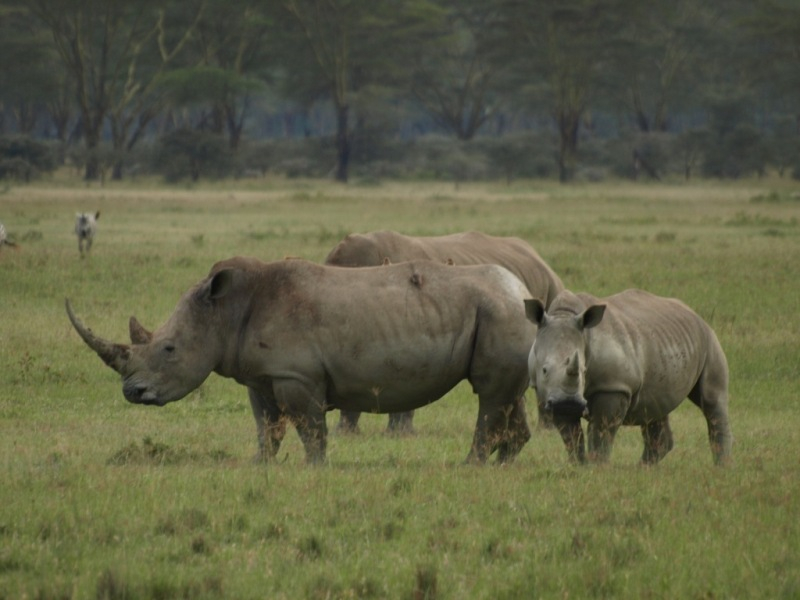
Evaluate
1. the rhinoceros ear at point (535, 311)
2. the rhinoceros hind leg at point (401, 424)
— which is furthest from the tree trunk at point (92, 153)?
the rhinoceros ear at point (535, 311)

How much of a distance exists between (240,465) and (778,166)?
54.9 m

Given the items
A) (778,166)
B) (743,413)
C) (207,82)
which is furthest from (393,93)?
(743,413)

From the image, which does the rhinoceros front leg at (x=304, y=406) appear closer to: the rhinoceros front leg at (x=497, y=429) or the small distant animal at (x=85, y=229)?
the rhinoceros front leg at (x=497, y=429)

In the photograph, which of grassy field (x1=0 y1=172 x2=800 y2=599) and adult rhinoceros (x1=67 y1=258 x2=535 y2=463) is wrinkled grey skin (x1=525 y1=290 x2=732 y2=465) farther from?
adult rhinoceros (x1=67 y1=258 x2=535 y2=463)

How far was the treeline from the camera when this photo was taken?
54.2 m

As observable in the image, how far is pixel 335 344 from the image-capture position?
8.81 meters

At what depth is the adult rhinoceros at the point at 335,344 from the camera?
881 centimetres

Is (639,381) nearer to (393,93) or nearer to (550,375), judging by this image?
(550,375)

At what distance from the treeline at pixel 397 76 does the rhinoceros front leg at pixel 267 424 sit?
4231 centimetres

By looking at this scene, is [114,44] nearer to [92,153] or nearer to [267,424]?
[92,153]

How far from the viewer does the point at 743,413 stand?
1205 cm

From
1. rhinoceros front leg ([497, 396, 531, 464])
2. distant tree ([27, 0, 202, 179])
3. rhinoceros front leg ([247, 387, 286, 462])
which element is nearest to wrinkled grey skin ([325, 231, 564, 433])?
rhinoceros front leg ([247, 387, 286, 462])

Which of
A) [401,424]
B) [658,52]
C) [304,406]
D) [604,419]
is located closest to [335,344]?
[304,406]

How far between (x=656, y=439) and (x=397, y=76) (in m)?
54.0
